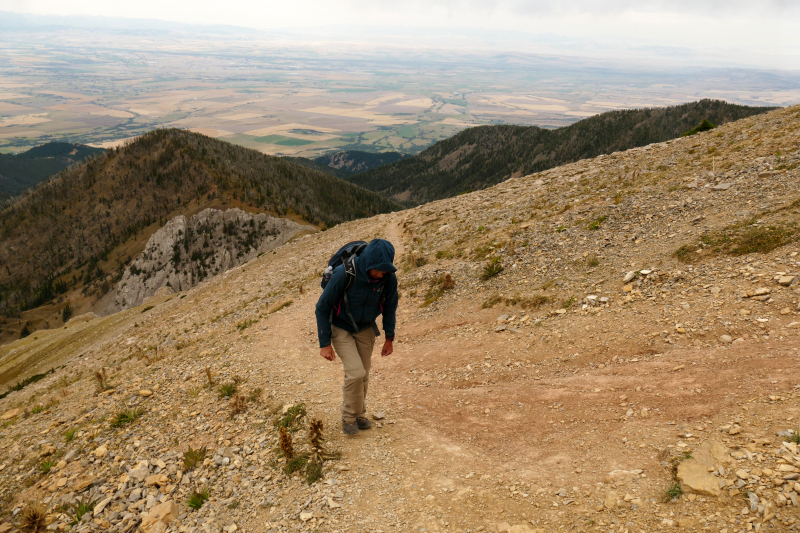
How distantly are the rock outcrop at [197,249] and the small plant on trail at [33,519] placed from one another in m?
67.1

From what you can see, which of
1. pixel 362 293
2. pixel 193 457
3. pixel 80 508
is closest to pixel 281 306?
pixel 193 457

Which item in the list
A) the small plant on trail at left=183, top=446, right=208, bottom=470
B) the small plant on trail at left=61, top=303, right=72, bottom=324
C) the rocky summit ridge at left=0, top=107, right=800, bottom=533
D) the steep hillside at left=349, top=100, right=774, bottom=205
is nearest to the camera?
the rocky summit ridge at left=0, top=107, right=800, bottom=533

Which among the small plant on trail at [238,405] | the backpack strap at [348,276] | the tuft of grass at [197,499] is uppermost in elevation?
the backpack strap at [348,276]

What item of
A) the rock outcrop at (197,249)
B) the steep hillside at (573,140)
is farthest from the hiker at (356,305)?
the steep hillside at (573,140)

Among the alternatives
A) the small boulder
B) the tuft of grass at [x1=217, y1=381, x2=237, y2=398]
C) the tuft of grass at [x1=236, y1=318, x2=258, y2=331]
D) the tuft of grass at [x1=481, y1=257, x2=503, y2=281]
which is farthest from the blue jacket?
the tuft of grass at [x1=236, y1=318, x2=258, y2=331]

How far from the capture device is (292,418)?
8898mm

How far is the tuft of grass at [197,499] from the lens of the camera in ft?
23.1

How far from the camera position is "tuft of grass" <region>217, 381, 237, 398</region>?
35.9 feet

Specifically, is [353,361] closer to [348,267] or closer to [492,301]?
[348,267]

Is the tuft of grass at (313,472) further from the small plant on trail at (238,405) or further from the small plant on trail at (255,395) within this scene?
the small plant on trail at (255,395)

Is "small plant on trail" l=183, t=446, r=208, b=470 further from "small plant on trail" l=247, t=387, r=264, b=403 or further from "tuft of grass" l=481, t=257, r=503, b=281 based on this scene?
"tuft of grass" l=481, t=257, r=503, b=281

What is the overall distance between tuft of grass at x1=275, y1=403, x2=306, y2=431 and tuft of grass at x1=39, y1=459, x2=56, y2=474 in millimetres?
5484

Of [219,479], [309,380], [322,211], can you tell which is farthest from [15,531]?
[322,211]

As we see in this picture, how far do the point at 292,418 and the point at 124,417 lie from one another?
5.16 metres
